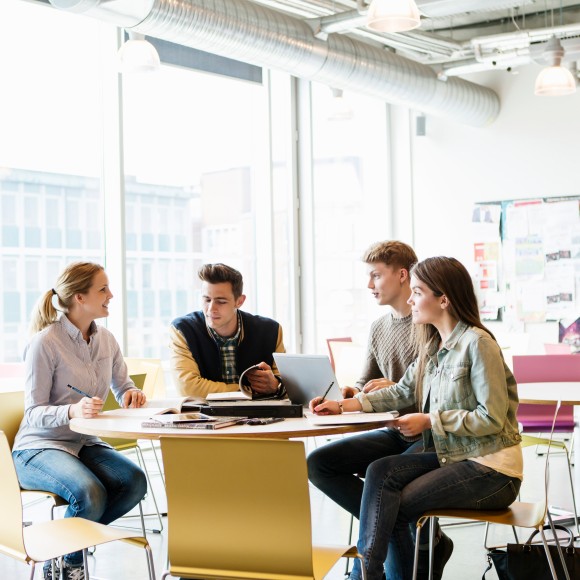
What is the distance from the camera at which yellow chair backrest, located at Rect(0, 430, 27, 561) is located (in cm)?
234

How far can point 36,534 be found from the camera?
2.65m

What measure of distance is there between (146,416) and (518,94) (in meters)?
6.57

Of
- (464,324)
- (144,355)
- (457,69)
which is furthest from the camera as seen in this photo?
(457,69)

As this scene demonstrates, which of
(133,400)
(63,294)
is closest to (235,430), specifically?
(133,400)

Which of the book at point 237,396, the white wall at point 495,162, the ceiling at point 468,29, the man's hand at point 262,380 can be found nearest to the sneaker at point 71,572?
the book at point 237,396

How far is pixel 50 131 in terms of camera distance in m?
6.20

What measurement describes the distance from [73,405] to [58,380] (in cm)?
27

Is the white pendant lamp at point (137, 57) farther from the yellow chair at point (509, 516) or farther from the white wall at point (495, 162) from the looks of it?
the white wall at point (495, 162)

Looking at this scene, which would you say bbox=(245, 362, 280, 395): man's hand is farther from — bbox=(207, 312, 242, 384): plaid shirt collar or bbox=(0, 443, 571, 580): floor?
bbox=(0, 443, 571, 580): floor

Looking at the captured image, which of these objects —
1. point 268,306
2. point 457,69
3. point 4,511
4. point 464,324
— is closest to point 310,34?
point 457,69

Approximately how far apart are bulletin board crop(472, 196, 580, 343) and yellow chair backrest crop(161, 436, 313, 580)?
21.6 feet

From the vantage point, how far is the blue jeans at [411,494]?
2732 mm

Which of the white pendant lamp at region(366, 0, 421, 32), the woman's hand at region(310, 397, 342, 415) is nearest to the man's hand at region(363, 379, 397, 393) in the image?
the woman's hand at region(310, 397, 342, 415)

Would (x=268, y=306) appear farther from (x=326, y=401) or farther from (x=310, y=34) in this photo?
(x=326, y=401)
